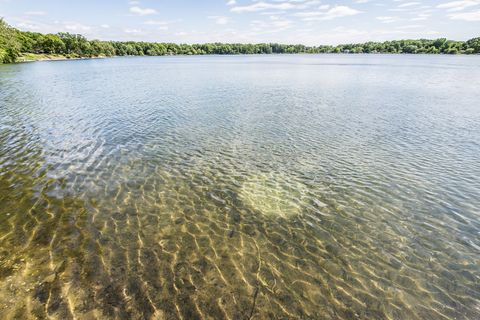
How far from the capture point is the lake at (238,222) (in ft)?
26.6

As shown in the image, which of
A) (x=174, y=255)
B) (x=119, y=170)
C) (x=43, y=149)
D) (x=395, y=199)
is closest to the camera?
(x=174, y=255)

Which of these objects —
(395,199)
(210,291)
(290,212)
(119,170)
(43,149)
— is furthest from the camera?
(43,149)

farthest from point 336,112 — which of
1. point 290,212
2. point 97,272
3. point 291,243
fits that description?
point 97,272

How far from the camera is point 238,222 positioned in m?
11.9

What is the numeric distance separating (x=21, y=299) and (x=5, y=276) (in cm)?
146

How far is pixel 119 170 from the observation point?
16.7 m

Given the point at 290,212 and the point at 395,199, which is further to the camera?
the point at 395,199

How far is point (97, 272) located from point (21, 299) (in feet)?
6.58

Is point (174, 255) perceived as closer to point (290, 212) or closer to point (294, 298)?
point (294, 298)

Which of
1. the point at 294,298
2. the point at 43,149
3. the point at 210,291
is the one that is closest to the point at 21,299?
the point at 210,291

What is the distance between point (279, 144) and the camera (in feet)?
71.7

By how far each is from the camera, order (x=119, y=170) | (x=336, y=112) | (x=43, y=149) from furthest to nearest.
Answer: (x=336, y=112) < (x=43, y=149) < (x=119, y=170)

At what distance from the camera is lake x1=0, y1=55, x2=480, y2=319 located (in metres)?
8.10

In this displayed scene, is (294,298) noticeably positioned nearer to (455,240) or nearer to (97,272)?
(97,272)
